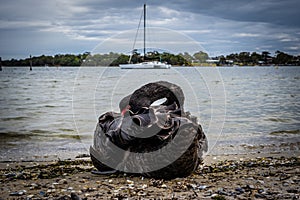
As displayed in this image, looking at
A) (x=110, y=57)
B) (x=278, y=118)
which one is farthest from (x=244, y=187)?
(x=278, y=118)

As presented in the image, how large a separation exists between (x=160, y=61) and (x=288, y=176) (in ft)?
13.0

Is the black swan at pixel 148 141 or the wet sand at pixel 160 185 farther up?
the black swan at pixel 148 141

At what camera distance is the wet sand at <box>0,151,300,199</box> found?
6.03 metres

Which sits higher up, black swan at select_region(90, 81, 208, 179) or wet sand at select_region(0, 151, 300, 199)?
black swan at select_region(90, 81, 208, 179)

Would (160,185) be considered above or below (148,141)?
below

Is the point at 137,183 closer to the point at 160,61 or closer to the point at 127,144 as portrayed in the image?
the point at 127,144

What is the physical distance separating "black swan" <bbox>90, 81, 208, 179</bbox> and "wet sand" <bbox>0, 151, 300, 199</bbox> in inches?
9.3

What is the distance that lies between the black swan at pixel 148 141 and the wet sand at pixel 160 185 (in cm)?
24

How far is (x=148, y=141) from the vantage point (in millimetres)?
6586

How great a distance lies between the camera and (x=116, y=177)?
23.0 feet

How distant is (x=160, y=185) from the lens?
6535mm

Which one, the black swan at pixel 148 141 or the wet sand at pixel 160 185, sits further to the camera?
the black swan at pixel 148 141

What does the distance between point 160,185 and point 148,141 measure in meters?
0.81

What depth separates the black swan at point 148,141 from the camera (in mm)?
6520
